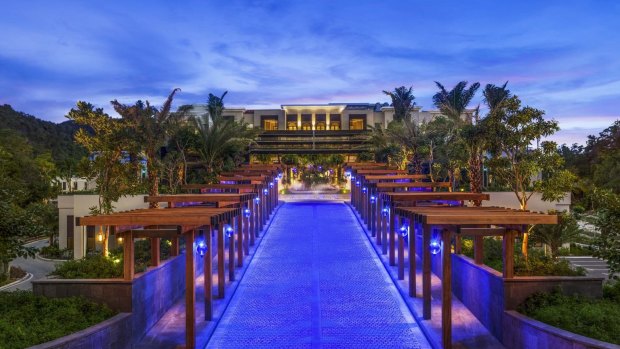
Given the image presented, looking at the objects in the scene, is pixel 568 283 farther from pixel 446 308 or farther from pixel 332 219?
pixel 332 219

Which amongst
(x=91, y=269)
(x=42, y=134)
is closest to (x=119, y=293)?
(x=91, y=269)

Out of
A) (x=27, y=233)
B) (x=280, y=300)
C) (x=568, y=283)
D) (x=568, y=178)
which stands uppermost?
(x=568, y=178)

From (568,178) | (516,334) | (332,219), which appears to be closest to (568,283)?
(516,334)

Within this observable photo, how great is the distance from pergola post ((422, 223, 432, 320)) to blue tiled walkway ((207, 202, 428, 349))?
474 millimetres

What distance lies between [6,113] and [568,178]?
7847cm

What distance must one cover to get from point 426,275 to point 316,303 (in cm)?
285

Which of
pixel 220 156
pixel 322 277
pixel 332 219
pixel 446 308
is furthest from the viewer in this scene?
pixel 220 156

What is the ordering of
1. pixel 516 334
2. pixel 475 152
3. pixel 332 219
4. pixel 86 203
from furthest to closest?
pixel 332 219 → pixel 86 203 → pixel 475 152 → pixel 516 334

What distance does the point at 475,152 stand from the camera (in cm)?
2000

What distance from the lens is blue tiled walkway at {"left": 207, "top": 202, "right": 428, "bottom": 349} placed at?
34.1 ft

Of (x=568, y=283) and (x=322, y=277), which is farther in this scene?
(x=322, y=277)

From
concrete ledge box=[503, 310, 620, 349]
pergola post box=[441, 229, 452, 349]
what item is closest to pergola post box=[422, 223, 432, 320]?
pergola post box=[441, 229, 452, 349]

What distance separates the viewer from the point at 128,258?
10422 mm

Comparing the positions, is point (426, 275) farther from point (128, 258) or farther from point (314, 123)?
point (314, 123)
